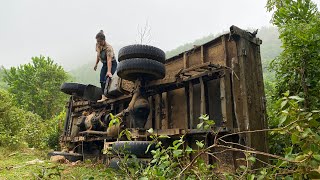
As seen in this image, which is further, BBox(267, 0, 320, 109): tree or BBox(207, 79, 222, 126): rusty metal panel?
BBox(207, 79, 222, 126): rusty metal panel

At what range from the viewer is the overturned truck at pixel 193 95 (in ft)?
14.5

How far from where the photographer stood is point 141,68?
5355 millimetres

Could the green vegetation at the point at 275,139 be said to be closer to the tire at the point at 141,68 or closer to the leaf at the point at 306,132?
the leaf at the point at 306,132

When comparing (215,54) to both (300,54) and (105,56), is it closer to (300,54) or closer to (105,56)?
(300,54)

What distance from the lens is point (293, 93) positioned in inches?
199

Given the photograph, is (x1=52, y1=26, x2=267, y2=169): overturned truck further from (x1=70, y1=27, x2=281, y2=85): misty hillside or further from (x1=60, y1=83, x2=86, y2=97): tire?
(x1=70, y1=27, x2=281, y2=85): misty hillside

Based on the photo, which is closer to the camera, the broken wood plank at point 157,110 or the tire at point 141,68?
the tire at point 141,68

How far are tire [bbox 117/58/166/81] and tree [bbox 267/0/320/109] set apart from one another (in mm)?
2315

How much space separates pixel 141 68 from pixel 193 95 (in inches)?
46.0

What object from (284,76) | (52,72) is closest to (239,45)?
(284,76)

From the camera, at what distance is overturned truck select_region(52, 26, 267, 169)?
443 centimetres

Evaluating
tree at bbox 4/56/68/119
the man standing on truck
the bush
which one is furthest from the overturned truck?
tree at bbox 4/56/68/119

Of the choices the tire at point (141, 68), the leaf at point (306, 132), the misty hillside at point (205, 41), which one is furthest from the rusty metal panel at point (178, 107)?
the misty hillside at point (205, 41)

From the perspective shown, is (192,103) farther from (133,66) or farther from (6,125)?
(6,125)
